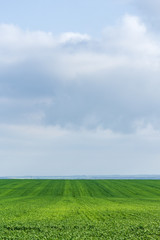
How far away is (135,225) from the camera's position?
29.7 m

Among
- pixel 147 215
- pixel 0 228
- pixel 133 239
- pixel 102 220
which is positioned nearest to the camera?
pixel 133 239

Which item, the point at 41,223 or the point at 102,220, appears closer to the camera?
the point at 41,223

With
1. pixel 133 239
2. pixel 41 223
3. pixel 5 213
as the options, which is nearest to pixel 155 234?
pixel 133 239

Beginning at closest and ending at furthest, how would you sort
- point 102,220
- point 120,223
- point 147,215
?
point 120,223 → point 102,220 → point 147,215

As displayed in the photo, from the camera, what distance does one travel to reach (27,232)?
89.9ft

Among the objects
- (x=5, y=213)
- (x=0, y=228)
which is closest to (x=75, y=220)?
(x=0, y=228)

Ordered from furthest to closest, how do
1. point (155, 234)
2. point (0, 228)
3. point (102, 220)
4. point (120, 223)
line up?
point (102, 220) < point (120, 223) < point (0, 228) < point (155, 234)

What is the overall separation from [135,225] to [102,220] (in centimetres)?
524

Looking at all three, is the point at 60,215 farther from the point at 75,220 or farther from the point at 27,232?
the point at 27,232

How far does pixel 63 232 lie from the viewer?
26938 mm

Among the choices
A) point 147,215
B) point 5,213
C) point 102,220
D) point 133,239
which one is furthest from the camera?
point 5,213

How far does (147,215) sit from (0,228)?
20.3 metres

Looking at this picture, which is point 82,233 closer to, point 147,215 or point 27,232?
point 27,232

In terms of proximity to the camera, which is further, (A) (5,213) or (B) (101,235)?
(A) (5,213)
